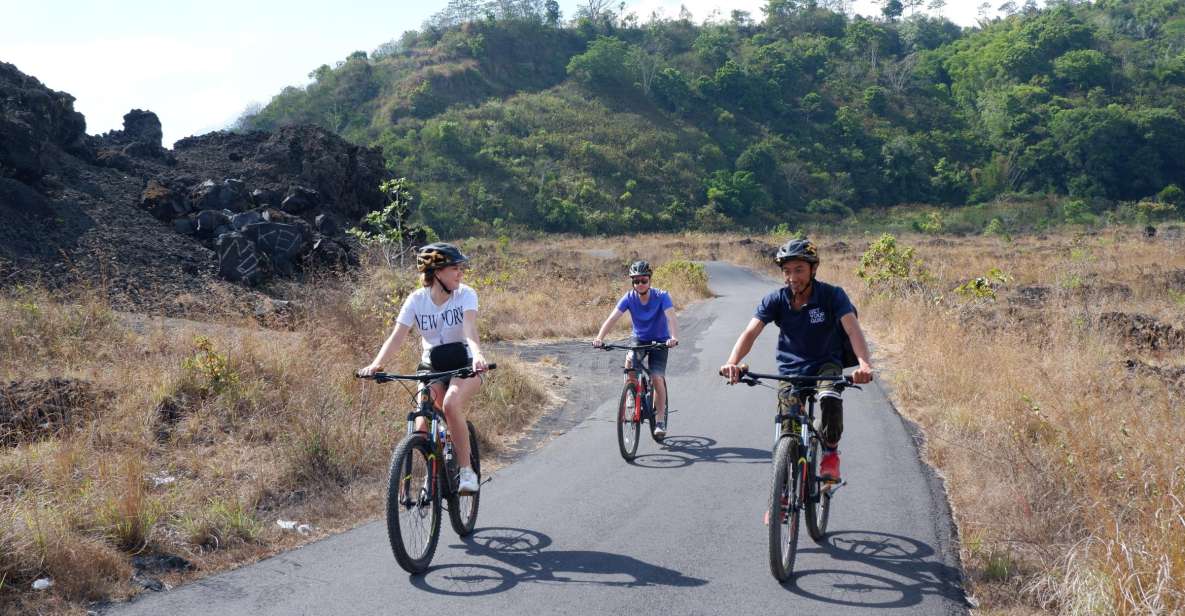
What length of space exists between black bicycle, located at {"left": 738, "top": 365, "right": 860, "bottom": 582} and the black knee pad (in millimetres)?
86

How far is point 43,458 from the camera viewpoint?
6656 millimetres

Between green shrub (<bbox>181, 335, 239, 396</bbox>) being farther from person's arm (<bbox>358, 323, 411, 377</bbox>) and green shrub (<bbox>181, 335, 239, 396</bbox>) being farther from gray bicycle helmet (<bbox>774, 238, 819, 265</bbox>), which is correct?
gray bicycle helmet (<bbox>774, 238, 819, 265</bbox>)

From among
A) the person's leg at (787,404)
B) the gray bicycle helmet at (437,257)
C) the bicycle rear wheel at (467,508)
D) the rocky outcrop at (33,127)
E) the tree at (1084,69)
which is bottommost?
the bicycle rear wheel at (467,508)

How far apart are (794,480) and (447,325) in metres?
2.38

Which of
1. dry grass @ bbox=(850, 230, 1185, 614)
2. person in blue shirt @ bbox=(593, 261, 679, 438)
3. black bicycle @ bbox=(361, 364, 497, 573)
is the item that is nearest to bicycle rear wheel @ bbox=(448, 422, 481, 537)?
black bicycle @ bbox=(361, 364, 497, 573)

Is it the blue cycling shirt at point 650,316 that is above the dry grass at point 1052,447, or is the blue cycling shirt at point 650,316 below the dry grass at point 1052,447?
above

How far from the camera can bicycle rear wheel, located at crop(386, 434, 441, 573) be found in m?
5.04

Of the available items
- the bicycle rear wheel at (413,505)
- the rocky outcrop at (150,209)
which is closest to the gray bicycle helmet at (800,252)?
the bicycle rear wheel at (413,505)

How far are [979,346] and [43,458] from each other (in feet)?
36.1

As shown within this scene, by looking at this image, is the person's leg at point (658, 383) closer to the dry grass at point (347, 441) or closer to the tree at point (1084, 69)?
the dry grass at point (347, 441)

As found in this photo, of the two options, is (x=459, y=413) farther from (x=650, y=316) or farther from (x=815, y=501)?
(x=650, y=316)

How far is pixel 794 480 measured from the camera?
529cm

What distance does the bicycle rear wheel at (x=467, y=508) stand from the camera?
5859 mm

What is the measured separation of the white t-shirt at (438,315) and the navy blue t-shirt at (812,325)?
6.27 ft
